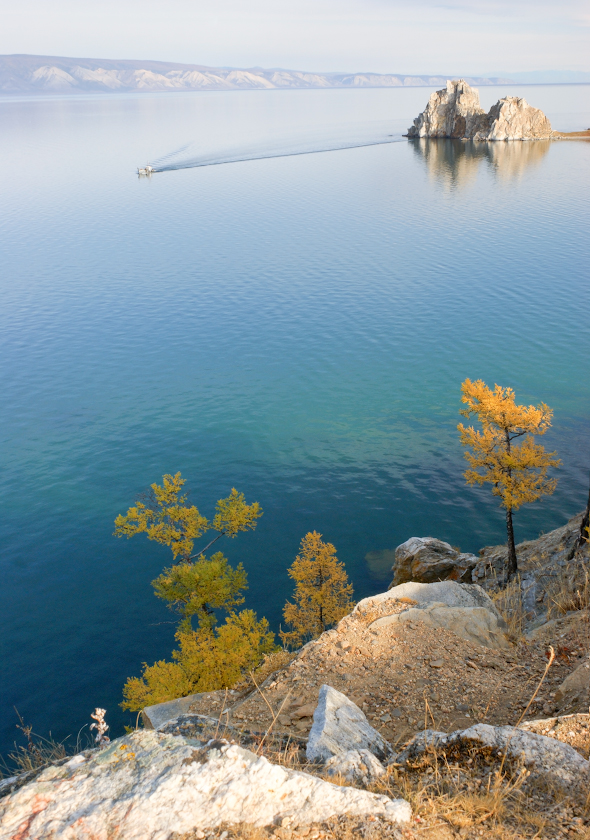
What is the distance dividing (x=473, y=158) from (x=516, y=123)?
139 feet

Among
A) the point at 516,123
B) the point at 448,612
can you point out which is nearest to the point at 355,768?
the point at 448,612

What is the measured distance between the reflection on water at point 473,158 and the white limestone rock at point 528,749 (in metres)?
140

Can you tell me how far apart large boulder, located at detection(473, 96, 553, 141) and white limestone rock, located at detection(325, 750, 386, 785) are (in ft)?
732

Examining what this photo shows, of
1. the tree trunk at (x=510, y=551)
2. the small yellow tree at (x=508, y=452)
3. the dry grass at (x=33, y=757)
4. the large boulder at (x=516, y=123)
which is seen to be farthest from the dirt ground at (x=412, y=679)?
the large boulder at (x=516, y=123)

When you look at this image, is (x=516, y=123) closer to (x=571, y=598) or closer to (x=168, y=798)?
(x=571, y=598)

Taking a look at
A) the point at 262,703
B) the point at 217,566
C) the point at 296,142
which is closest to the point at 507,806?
the point at 262,703

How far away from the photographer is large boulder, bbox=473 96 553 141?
7520 inches

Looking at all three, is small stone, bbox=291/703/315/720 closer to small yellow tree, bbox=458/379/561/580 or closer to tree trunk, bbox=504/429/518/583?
small yellow tree, bbox=458/379/561/580

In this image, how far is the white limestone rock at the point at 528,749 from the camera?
21.6ft

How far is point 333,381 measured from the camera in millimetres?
56250

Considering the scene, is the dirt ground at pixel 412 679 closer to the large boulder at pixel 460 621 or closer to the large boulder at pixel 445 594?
the large boulder at pixel 460 621

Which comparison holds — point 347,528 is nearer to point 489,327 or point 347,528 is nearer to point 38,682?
point 38,682

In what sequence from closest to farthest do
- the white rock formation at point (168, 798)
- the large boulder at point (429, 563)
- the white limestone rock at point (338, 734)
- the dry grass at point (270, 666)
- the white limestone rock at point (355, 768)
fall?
the white rock formation at point (168, 798)
the white limestone rock at point (355, 768)
the white limestone rock at point (338, 734)
the dry grass at point (270, 666)
the large boulder at point (429, 563)

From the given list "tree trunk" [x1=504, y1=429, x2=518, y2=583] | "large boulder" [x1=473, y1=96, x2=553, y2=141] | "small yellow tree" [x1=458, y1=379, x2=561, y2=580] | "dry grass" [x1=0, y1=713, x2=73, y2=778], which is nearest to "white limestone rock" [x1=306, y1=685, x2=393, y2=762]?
"dry grass" [x1=0, y1=713, x2=73, y2=778]
